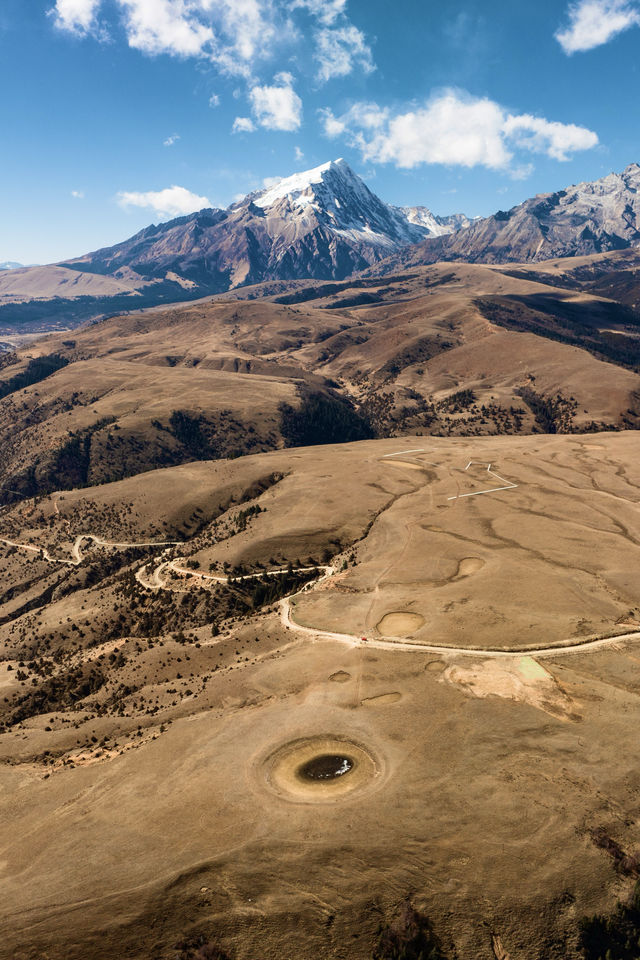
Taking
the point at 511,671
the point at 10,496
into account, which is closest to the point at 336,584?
the point at 511,671

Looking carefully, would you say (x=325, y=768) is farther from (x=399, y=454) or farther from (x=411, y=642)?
(x=399, y=454)

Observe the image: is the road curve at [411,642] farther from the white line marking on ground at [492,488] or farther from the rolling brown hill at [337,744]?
the white line marking on ground at [492,488]

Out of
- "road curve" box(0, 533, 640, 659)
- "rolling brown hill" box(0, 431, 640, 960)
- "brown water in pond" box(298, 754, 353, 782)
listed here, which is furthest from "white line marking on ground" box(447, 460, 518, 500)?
"brown water in pond" box(298, 754, 353, 782)

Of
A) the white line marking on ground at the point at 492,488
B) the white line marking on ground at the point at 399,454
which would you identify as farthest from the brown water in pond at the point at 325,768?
the white line marking on ground at the point at 399,454

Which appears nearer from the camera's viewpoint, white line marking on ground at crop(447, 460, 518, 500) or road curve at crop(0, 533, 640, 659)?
road curve at crop(0, 533, 640, 659)

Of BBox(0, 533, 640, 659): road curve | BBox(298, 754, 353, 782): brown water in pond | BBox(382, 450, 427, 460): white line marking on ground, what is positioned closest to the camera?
BBox(298, 754, 353, 782): brown water in pond

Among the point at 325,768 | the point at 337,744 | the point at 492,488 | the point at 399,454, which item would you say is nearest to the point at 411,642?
the point at 337,744

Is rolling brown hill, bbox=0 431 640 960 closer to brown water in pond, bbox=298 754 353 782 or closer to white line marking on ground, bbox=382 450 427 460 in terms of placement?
brown water in pond, bbox=298 754 353 782

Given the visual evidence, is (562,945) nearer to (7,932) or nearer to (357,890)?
(357,890)

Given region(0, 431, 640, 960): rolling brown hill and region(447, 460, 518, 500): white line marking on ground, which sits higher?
region(447, 460, 518, 500): white line marking on ground
